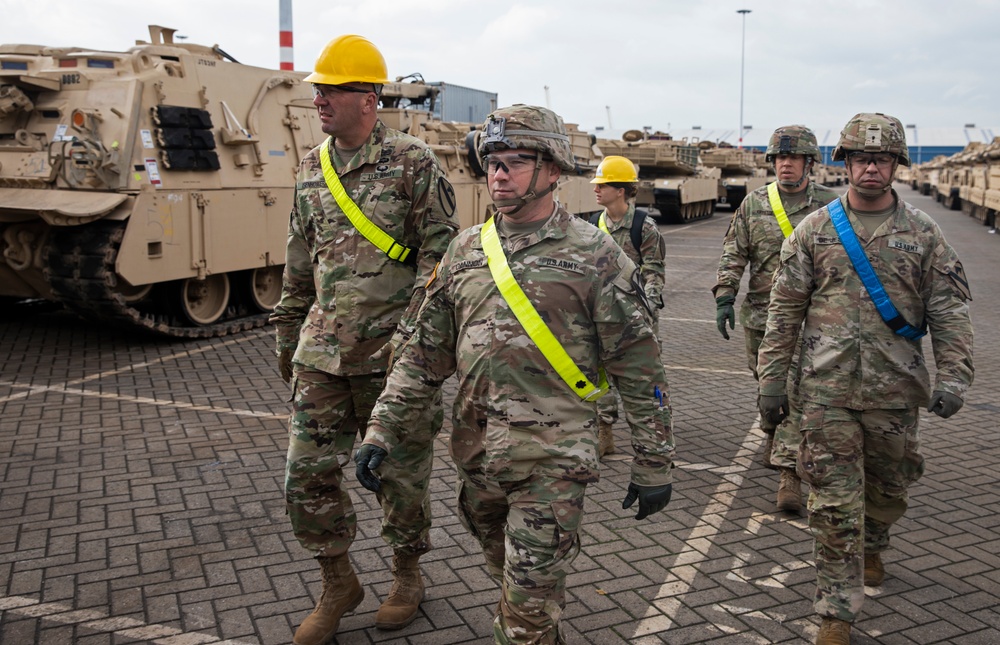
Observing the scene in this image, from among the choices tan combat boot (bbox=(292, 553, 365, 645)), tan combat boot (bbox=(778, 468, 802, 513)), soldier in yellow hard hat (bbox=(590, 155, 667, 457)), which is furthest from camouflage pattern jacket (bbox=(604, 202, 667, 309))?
tan combat boot (bbox=(292, 553, 365, 645))

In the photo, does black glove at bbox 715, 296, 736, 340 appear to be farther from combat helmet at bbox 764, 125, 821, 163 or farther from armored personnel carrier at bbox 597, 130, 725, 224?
armored personnel carrier at bbox 597, 130, 725, 224

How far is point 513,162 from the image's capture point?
3.41m

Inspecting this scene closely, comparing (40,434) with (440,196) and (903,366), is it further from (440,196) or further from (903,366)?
(903,366)

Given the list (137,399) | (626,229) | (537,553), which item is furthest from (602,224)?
(137,399)

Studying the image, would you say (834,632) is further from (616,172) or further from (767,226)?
(616,172)

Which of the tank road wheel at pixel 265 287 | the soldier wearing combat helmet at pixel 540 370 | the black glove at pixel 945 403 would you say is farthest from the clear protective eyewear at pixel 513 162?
the tank road wheel at pixel 265 287

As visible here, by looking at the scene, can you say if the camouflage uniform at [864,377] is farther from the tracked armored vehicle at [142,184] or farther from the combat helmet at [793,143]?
the tracked armored vehicle at [142,184]

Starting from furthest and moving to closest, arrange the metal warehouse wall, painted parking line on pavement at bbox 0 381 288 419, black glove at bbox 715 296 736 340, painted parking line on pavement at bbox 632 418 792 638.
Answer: the metal warehouse wall, painted parking line on pavement at bbox 0 381 288 419, black glove at bbox 715 296 736 340, painted parking line on pavement at bbox 632 418 792 638

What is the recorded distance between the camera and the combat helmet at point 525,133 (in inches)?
133

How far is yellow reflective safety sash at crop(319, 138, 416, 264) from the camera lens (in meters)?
4.24

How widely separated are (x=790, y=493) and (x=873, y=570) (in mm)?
1048

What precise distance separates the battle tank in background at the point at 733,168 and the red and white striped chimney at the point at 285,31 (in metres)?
18.2

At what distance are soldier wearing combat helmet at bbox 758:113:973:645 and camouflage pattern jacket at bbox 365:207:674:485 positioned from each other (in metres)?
1.31

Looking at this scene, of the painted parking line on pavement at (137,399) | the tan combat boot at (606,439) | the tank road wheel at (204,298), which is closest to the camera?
the tan combat boot at (606,439)
